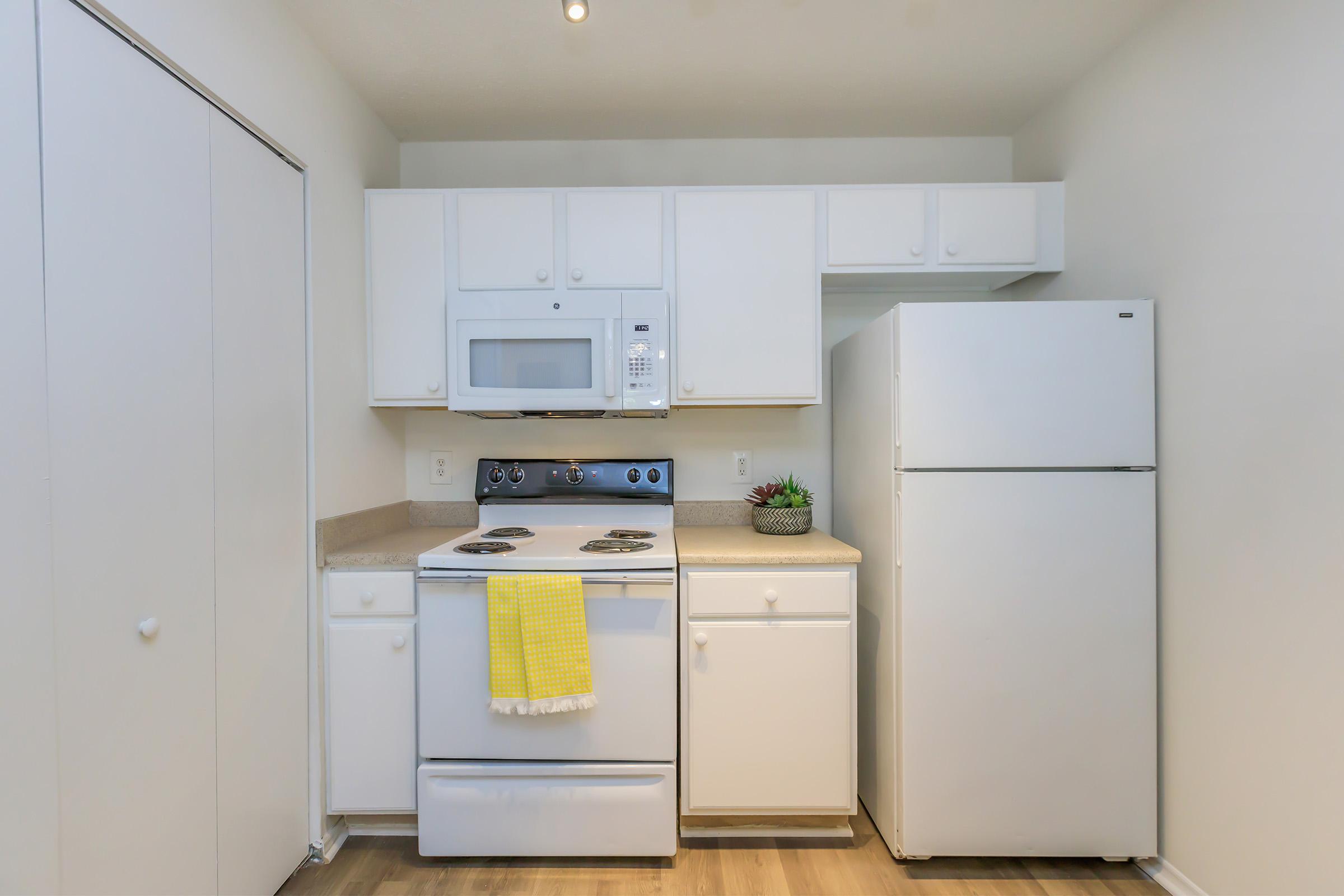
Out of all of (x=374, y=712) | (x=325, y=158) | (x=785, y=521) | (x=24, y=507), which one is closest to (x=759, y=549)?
(x=785, y=521)

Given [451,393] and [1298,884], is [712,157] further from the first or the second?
[1298,884]

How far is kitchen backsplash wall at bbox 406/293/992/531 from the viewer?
2.56 metres

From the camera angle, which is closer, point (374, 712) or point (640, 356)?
point (374, 712)

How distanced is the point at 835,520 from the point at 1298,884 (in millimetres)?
1484

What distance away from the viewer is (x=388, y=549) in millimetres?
1967

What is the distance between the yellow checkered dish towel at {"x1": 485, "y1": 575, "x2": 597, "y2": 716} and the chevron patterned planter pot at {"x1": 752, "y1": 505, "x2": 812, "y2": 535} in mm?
770

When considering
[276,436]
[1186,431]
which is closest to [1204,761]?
[1186,431]

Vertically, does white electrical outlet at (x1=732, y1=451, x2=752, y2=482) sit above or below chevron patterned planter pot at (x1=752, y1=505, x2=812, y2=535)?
above

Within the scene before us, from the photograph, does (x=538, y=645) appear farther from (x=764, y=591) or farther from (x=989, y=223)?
(x=989, y=223)

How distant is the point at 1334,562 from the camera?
1.34 metres

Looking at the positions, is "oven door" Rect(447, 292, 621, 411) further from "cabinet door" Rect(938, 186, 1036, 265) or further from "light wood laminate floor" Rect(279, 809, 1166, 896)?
"light wood laminate floor" Rect(279, 809, 1166, 896)

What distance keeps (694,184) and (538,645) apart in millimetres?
1796

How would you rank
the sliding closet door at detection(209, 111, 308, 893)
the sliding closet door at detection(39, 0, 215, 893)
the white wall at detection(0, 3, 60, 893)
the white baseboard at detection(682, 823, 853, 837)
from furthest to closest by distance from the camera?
the white baseboard at detection(682, 823, 853, 837)
the sliding closet door at detection(209, 111, 308, 893)
the sliding closet door at detection(39, 0, 215, 893)
the white wall at detection(0, 3, 60, 893)

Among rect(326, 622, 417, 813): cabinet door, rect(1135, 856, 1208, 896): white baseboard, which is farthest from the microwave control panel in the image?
rect(1135, 856, 1208, 896): white baseboard
